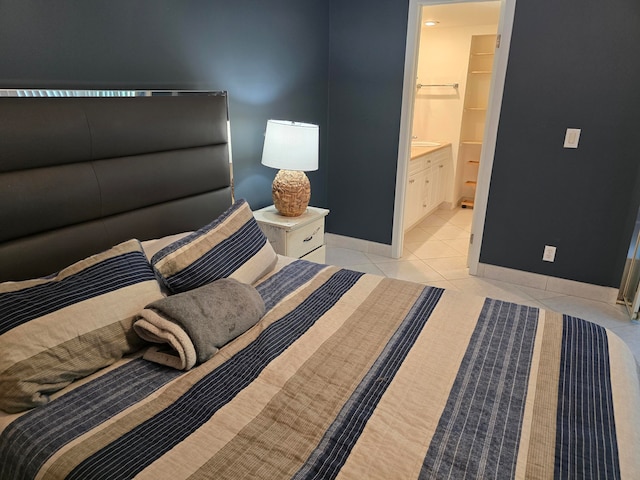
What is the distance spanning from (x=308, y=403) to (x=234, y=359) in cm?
35

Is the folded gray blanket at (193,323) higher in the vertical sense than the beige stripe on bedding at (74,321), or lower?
lower

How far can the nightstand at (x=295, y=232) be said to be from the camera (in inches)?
110

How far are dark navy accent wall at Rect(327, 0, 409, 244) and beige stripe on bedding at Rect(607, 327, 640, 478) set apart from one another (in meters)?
2.45

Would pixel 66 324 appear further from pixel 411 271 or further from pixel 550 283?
pixel 550 283

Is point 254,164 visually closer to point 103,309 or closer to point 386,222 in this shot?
point 386,222

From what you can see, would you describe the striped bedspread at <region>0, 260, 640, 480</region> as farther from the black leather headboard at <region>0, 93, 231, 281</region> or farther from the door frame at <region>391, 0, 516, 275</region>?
the door frame at <region>391, 0, 516, 275</region>

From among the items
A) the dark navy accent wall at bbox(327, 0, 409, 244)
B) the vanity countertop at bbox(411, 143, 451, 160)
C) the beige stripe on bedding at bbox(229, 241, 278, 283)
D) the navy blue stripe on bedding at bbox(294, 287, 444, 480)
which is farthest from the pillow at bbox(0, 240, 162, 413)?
the vanity countertop at bbox(411, 143, 451, 160)

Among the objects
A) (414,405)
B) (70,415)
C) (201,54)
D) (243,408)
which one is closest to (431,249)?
(201,54)

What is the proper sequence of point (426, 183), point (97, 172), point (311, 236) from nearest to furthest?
1. point (97, 172)
2. point (311, 236)
3. point (426, 183)

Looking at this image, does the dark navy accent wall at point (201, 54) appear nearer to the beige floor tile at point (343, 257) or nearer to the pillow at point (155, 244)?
the beige floor tile at point (343, 257)

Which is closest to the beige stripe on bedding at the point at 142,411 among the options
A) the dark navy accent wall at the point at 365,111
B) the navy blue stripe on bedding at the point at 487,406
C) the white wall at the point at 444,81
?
the navy blue stripe on bedding at the point at 487,406

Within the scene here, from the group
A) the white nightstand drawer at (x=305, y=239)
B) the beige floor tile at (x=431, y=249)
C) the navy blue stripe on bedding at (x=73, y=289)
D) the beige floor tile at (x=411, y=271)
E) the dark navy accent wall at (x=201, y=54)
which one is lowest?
the beige floor tile at (x=411, y=271)

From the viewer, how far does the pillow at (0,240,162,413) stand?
1.26 meters

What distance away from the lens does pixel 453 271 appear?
12.3 feet
